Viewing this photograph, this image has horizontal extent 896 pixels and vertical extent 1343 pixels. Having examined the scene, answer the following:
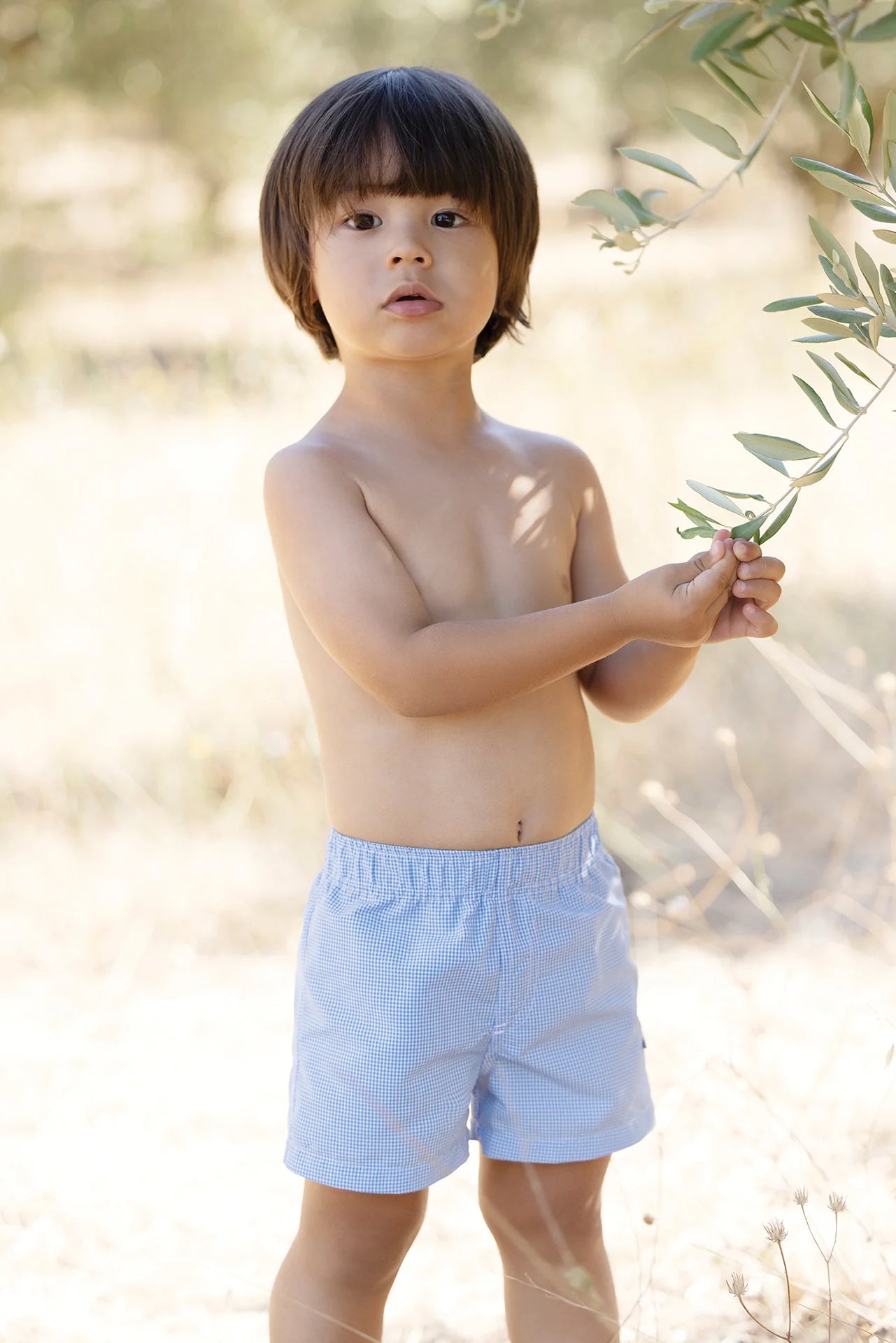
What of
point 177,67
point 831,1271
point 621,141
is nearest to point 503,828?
point 831,1271

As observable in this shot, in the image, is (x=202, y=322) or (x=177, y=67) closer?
(x=177, y=67)

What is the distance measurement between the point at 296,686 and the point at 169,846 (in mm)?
566

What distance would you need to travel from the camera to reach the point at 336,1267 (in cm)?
114

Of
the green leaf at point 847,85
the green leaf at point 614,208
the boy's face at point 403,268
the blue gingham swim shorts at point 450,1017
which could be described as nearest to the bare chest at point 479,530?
the boy's face at point 403,268

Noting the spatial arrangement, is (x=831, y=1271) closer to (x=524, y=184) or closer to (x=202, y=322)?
(x=524, y=184)

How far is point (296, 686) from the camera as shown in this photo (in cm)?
307

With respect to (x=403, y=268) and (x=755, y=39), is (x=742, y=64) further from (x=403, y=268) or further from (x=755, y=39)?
(x=403, y=268)

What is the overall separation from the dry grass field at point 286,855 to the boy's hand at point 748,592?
0.46m

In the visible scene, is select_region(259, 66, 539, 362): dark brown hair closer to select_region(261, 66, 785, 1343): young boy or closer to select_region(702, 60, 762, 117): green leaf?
select_region(261, 66, 785, 1343): young boy

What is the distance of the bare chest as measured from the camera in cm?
114

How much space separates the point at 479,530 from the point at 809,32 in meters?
0.56

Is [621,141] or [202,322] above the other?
[621,141]

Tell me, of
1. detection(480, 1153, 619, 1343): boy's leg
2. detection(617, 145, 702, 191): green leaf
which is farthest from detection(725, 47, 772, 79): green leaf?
detection(480, 1153, 619, 1343): boy's leg

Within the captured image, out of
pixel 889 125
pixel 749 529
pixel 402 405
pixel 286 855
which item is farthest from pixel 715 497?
pixel 286 855
